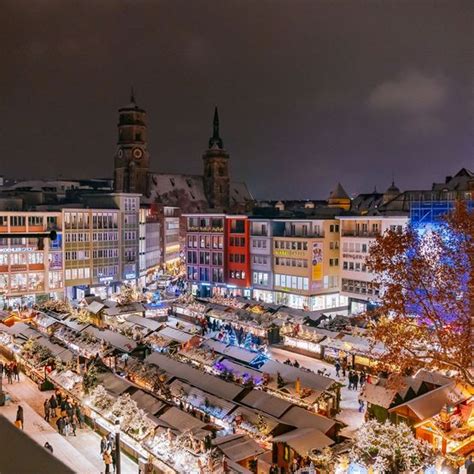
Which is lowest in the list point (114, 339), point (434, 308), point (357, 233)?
point (114, 339)

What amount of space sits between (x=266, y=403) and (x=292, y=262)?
31347 millimetres

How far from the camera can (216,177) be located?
102 m

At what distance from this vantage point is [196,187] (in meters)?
102

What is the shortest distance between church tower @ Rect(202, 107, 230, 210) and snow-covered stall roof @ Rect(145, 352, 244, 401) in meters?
76.8

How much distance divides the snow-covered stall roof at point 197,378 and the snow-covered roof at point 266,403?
57 centimetres

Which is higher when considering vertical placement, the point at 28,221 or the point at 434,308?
the point at 28,221

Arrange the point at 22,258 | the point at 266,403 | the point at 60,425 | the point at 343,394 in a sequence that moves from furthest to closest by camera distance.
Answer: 1. the point at 22,258
2. the point at 343,394
3. the point at 266,403
4. the point at 60,425

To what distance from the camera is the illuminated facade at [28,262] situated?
158 feet

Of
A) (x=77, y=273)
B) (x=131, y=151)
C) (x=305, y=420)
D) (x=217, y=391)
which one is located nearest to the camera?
(x=305, y=420)

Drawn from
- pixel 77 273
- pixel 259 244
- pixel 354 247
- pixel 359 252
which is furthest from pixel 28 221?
pixel 359 252

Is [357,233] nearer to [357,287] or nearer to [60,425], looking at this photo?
[357,287]

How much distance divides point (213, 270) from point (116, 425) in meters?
Result: 40.2

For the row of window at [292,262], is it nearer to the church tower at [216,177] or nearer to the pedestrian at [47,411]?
the pedestrian at [47,411]

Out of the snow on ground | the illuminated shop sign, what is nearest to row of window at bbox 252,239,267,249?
the snow on ground
